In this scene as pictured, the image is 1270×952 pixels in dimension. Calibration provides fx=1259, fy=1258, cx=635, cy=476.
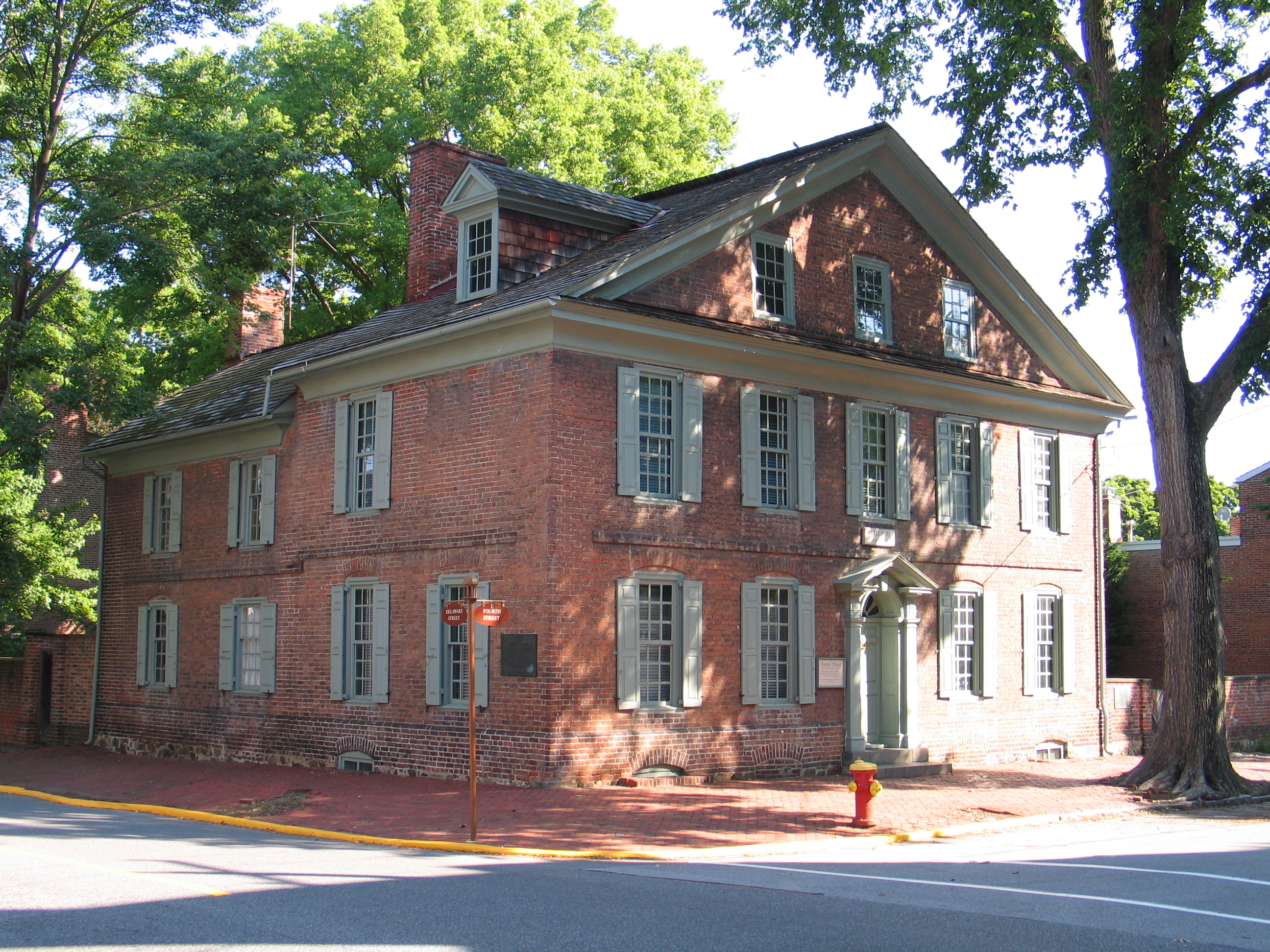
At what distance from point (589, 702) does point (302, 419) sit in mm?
8136

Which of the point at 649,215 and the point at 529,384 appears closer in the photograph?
the point at 529,384

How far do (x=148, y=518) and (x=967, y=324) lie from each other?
16.8 m

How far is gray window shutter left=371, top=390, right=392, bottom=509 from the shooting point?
19828mm

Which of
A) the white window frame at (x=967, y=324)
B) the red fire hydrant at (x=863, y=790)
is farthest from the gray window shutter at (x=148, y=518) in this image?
the red fire hydrant at (x=863, y=790)

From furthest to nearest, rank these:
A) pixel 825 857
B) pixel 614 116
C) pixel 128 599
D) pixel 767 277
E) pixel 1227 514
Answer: pixel 1227 514
pixel 614 116
pixel 128 599
pixel 767 277
pixel 825 857

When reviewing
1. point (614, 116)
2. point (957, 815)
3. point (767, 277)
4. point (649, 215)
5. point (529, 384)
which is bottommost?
point (957, 815)

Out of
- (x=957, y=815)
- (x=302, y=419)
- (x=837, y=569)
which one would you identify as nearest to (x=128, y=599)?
(x=302, y=419)

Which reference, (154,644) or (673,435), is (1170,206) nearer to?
(673,435)

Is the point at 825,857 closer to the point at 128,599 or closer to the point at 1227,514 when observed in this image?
the point at 128,599

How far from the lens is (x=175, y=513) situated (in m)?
25.2

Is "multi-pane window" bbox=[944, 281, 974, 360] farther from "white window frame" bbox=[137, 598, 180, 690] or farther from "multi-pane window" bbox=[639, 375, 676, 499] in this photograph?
"white window frame" bbox=[137, 598, 180, 690]

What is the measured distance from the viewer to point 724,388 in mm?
19266

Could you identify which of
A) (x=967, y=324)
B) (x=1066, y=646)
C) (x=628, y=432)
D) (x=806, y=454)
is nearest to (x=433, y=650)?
(x=628, y=432)

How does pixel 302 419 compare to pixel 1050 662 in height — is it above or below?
above
